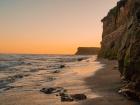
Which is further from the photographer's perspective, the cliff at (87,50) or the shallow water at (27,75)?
the cliff at (87,50)

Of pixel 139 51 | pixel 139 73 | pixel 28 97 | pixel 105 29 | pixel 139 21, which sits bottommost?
pixel 28 97

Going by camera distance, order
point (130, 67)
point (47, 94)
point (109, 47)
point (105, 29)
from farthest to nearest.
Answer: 1. point (105, 29)
2. point (109, 47)
3. point (47, 94)
4. point (130, 67)

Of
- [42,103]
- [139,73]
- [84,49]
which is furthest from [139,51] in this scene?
[84,49]

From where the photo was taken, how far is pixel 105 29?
6172 cm

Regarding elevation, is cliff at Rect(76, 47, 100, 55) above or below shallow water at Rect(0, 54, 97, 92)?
above

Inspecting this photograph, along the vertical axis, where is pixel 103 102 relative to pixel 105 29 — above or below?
below

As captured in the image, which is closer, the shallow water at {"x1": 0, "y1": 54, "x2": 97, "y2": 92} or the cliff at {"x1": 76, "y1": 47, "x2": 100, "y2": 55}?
the shallow water at {"x1": 0, "y1": 54, "x2": 97, "y2": 92}

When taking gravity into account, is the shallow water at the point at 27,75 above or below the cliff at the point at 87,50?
below

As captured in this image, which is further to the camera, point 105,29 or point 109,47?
point 105,29

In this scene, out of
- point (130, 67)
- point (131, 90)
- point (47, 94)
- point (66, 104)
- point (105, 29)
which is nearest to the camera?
point (66, 104)

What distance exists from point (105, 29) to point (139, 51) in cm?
5370

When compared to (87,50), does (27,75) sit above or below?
below

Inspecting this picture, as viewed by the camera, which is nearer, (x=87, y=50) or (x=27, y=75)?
(x=27, y=75)

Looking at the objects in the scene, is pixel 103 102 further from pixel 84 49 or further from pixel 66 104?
pixel 84 49
